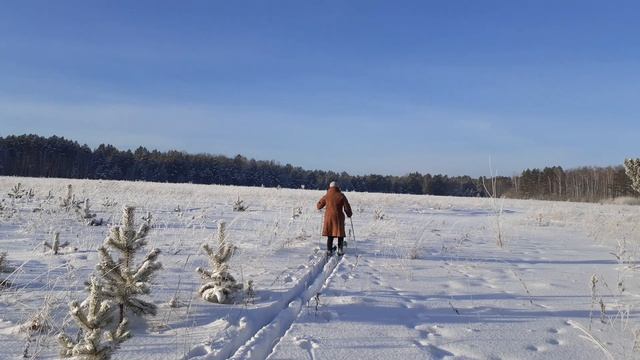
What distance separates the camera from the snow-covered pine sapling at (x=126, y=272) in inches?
171

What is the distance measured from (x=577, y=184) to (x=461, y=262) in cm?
8566

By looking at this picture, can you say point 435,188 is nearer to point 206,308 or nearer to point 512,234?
point 512,234

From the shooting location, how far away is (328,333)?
4680 mm

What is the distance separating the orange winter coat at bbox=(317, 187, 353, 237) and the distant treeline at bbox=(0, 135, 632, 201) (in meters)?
66.0

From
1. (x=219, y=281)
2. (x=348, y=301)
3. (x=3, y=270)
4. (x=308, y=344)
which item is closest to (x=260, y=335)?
(x=308, y=344)

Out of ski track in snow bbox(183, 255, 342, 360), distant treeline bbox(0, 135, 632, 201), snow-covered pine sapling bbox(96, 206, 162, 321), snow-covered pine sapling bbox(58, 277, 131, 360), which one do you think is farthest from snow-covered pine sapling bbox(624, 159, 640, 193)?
distant treeline bbox(0, 135, 632, 201)

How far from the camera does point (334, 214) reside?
11.0 metres

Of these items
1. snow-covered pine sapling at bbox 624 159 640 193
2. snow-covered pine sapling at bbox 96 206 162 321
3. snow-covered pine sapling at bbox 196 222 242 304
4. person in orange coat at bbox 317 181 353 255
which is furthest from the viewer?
snow-covered pine sapling at bbox 624 159 640 193

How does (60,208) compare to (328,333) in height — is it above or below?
above

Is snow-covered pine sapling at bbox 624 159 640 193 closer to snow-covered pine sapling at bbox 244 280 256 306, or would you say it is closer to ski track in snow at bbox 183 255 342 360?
ski track in snow at bbox 183 255 342 360

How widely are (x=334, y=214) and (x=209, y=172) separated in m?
81.5

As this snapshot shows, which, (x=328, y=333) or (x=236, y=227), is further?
(x=236, y=227)

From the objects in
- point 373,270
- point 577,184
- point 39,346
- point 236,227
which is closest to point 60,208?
point 236,227

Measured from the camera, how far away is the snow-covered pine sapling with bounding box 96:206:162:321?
14.3 ft
